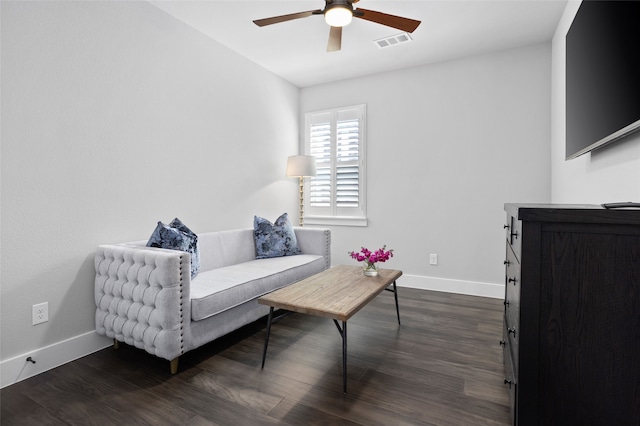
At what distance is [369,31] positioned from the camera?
3.23 metres

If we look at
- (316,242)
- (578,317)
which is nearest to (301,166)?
(316,242)

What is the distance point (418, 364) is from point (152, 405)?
5.13 ft

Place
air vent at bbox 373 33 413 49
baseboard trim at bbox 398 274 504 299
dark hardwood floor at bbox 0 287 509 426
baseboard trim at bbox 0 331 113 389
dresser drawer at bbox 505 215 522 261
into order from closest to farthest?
dresser drawer at bbox 505 215 522 261
dark hardwood floor at bbox 0 287 509 426
baseboard trim at bbox 0 331 113 389
air vent at bbox 373 33 413 49
baseboard trim at bbox 398 274 504 299

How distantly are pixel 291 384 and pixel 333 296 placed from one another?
56 cm

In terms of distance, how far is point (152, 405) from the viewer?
5.79 feet

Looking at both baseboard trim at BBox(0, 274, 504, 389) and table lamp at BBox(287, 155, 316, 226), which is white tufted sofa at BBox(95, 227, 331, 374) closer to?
baseboard trim at BBox(0, 274, 504, 389)

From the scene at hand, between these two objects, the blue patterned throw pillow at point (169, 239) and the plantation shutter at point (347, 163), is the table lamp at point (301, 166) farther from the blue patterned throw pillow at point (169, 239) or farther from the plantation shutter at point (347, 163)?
the blue patterned throw pillow at point (169, 239)

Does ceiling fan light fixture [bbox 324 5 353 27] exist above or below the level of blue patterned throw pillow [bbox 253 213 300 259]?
above

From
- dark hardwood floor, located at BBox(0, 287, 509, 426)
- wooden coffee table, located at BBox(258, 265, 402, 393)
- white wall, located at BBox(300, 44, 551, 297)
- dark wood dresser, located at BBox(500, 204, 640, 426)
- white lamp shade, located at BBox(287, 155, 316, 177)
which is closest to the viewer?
dark wood dresser, located at BBox(500, 204, 640, 426)

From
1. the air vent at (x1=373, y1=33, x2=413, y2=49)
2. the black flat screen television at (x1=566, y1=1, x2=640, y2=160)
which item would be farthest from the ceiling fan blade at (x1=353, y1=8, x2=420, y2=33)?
the air vent at (x1=373, y1=33, x2=413, y2=49)

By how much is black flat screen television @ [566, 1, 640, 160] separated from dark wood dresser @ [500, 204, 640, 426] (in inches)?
19.6

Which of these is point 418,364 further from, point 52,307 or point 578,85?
point 52,307

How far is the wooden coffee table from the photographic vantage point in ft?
6.22

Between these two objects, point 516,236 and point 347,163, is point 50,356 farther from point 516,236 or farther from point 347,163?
point 347,163
